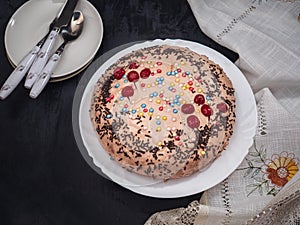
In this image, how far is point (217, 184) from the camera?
3.19 ft

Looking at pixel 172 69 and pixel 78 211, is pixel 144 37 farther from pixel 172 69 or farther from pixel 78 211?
pixel 78 211

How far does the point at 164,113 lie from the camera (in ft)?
3.11

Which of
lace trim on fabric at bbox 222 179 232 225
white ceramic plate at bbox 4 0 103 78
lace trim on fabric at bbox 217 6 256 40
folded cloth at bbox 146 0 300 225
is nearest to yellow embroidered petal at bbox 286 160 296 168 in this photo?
folded cloth at bbox 146 0 300 225

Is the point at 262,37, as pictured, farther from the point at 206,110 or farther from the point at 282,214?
the point at 282,214

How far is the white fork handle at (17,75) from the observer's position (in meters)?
1.03

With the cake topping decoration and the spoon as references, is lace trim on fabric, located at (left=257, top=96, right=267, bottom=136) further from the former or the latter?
the spoon

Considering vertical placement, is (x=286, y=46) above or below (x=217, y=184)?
above

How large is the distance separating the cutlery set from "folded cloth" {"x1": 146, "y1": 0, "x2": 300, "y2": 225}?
23 centimetres

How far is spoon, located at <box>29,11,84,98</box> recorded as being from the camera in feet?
3.38

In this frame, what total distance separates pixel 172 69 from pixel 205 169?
0.57 ft

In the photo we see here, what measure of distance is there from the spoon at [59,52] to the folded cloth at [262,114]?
0.22m

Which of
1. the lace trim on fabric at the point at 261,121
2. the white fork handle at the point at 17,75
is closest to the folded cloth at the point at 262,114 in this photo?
the lace trim on fabric at the point at 261,121

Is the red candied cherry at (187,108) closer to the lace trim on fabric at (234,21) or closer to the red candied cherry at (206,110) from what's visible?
the red candied cherry at (206,110)

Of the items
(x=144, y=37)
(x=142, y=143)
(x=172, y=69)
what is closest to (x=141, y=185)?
(x=142, y=143)
